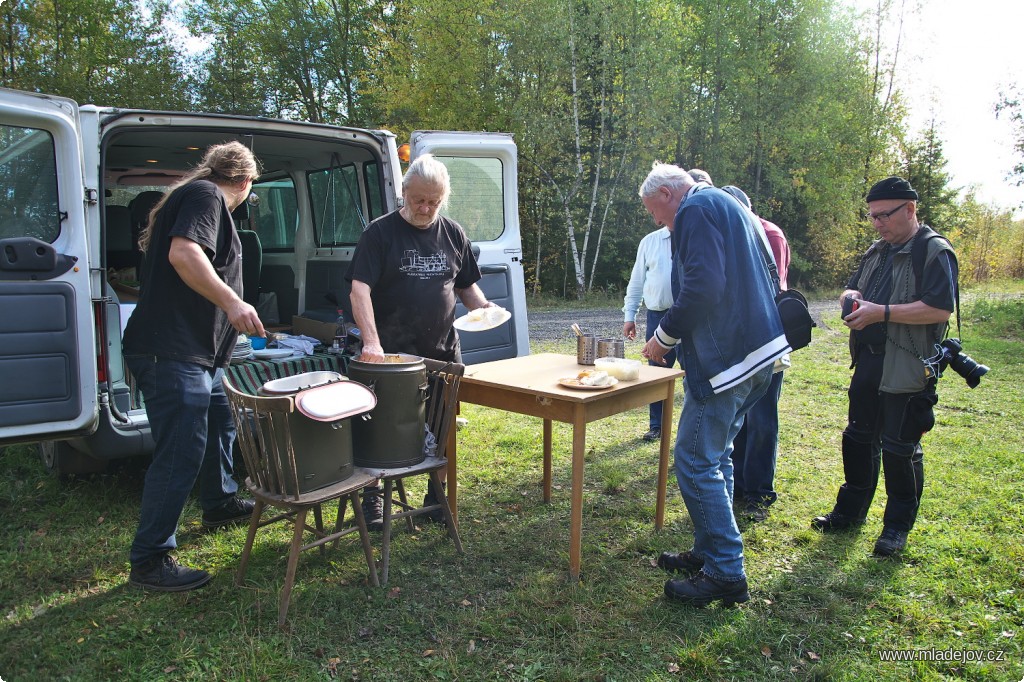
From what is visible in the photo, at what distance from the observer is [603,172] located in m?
16.2

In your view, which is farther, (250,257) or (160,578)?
(250,257)

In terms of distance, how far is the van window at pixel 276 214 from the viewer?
6.34m

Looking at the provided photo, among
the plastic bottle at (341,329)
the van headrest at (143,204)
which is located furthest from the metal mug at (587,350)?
the van headrest at (143,204)

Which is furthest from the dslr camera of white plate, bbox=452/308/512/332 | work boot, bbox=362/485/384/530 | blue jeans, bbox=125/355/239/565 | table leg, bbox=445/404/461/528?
blue jeans, bbox=125/355/239/565

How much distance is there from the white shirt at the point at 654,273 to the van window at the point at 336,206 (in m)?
2.09

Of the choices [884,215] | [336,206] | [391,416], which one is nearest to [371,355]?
[391,416]

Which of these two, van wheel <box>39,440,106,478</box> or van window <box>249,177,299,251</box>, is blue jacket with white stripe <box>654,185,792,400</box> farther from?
van window <box>249,177,299,251</box>

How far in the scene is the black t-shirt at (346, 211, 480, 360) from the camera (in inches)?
130

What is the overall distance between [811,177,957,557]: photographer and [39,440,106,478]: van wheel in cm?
421

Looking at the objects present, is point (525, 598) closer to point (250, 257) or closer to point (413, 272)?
point (413, 272)

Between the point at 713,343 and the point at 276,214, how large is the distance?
497 centimetres

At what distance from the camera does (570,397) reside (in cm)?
297

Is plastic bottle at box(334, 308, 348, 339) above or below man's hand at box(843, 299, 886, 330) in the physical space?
below

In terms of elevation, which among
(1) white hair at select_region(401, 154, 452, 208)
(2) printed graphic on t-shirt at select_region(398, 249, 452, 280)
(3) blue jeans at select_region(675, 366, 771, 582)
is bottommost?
(3) blue jeans at select_region(675, 366, 771, 582)
